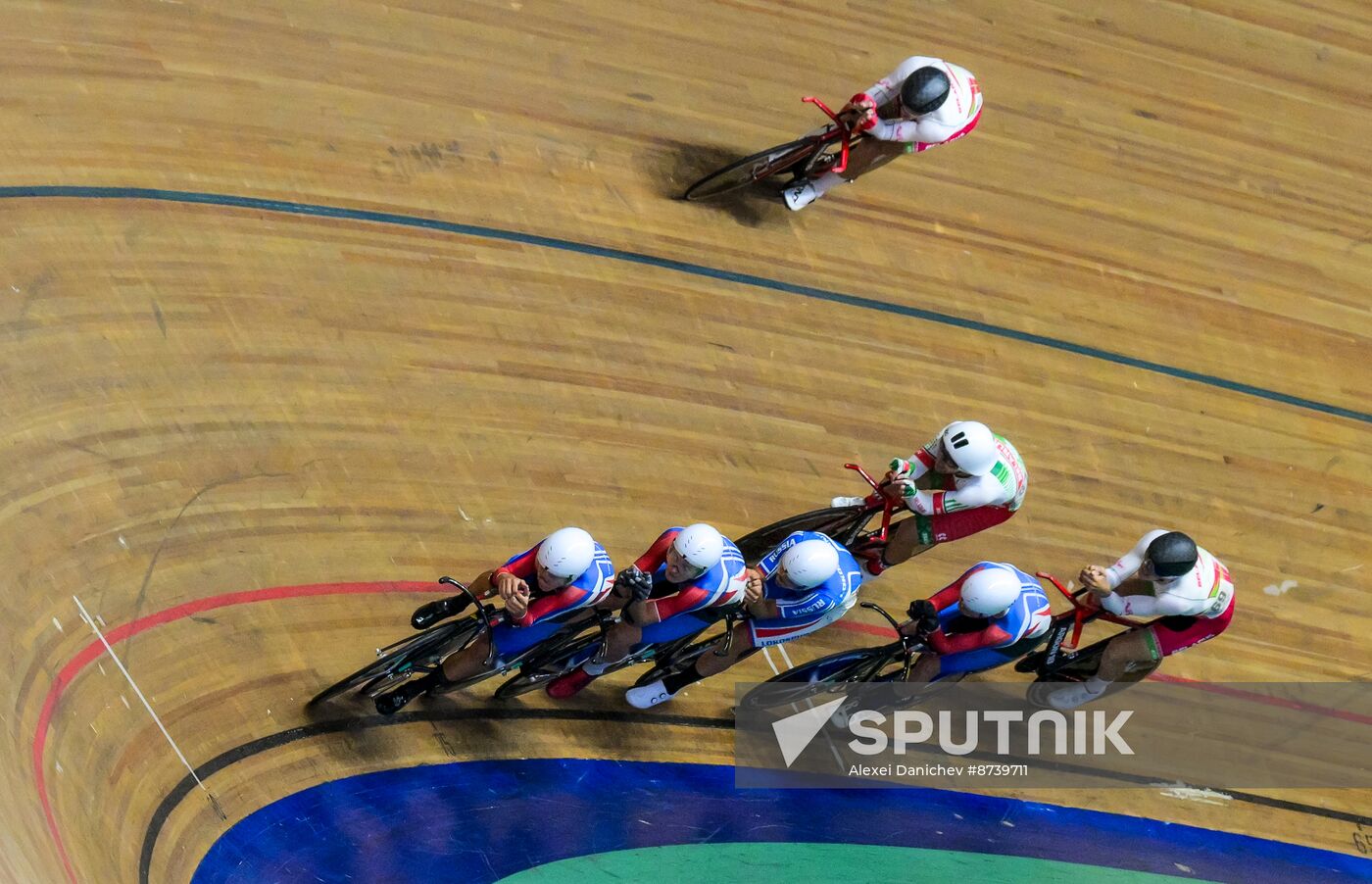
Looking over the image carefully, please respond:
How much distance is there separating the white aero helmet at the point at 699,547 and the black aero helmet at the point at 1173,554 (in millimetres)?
1820

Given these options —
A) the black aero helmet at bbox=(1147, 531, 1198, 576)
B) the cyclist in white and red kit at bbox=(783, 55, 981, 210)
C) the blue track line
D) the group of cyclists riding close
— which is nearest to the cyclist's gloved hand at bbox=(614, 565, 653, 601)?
the group of cyclists riding close

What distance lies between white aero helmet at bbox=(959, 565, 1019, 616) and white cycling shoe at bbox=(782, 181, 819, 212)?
2.69 m

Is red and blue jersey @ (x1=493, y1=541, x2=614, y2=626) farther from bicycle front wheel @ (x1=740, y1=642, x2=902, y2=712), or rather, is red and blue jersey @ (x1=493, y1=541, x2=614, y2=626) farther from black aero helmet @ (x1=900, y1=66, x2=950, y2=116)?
black aero helmet @ (x1=900, y1=66, x2=950, y2=116)

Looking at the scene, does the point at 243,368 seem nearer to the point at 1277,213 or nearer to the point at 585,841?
the point at 585,841

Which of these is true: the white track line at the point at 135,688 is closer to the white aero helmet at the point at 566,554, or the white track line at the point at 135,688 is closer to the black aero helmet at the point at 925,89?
the white aero helmet at the point at 566,554

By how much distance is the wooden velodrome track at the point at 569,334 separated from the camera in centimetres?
564

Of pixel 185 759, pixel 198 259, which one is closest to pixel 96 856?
pixel 185 759

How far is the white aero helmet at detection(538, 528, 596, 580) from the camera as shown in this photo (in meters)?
4.98

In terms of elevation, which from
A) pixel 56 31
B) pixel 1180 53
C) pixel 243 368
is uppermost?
pixel 56 31

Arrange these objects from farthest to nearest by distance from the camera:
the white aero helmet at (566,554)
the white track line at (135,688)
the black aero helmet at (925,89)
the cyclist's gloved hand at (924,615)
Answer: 1. the black aero helmet at (925,89)
2. the cyclist's gloved hand at (924,615)
3. the white track line at (135,688)
4. the white aero helmet at (566,554)

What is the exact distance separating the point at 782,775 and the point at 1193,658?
2311mm

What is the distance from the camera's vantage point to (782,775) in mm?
6320

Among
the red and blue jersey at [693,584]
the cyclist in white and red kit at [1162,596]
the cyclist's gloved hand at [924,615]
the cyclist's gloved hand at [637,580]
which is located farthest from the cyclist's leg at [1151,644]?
the cyclist's gloved hand at [637,580]

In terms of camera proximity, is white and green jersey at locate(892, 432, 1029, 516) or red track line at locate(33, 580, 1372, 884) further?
white and green jersey at locate(892, 432, 1029, 516)
